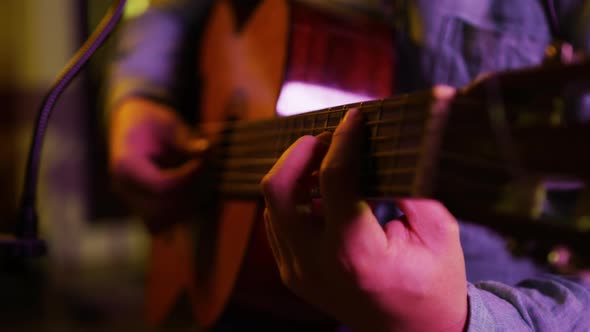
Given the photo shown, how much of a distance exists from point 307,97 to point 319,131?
16 cm

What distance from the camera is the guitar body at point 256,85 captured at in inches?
27.2

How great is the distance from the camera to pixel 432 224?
417 millimetres

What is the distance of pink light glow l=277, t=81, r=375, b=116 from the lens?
623 mm

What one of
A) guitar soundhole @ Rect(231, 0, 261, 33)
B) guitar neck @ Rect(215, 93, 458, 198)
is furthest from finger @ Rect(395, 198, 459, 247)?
guitar soundhole @ Rect(231, 0, 261, 33)

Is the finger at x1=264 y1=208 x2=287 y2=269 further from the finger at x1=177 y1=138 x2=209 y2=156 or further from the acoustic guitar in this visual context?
the finger at x1=177 y1=138 x2=209 y2=156

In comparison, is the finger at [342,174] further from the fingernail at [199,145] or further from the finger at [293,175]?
the fingernail at [199,145]

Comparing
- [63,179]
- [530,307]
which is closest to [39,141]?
[530,307]

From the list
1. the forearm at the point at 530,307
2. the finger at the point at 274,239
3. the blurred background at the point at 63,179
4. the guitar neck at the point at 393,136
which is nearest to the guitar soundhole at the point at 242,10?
the guitar neck at the point at 393,136

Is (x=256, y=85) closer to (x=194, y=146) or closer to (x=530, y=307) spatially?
(x=194, y=146)

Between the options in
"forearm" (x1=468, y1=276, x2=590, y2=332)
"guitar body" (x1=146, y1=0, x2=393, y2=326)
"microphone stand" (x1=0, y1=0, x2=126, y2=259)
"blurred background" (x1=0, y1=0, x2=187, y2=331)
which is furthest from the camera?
"blurred background" (x1=0, y1=0, x2=187, y2=331)

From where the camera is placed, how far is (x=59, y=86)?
22.4 inches

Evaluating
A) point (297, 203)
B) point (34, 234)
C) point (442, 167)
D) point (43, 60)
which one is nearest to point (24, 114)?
point (43, 60)

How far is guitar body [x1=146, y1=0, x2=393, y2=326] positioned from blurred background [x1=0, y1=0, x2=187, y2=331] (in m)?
1.19

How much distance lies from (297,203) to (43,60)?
2248 millimetres
